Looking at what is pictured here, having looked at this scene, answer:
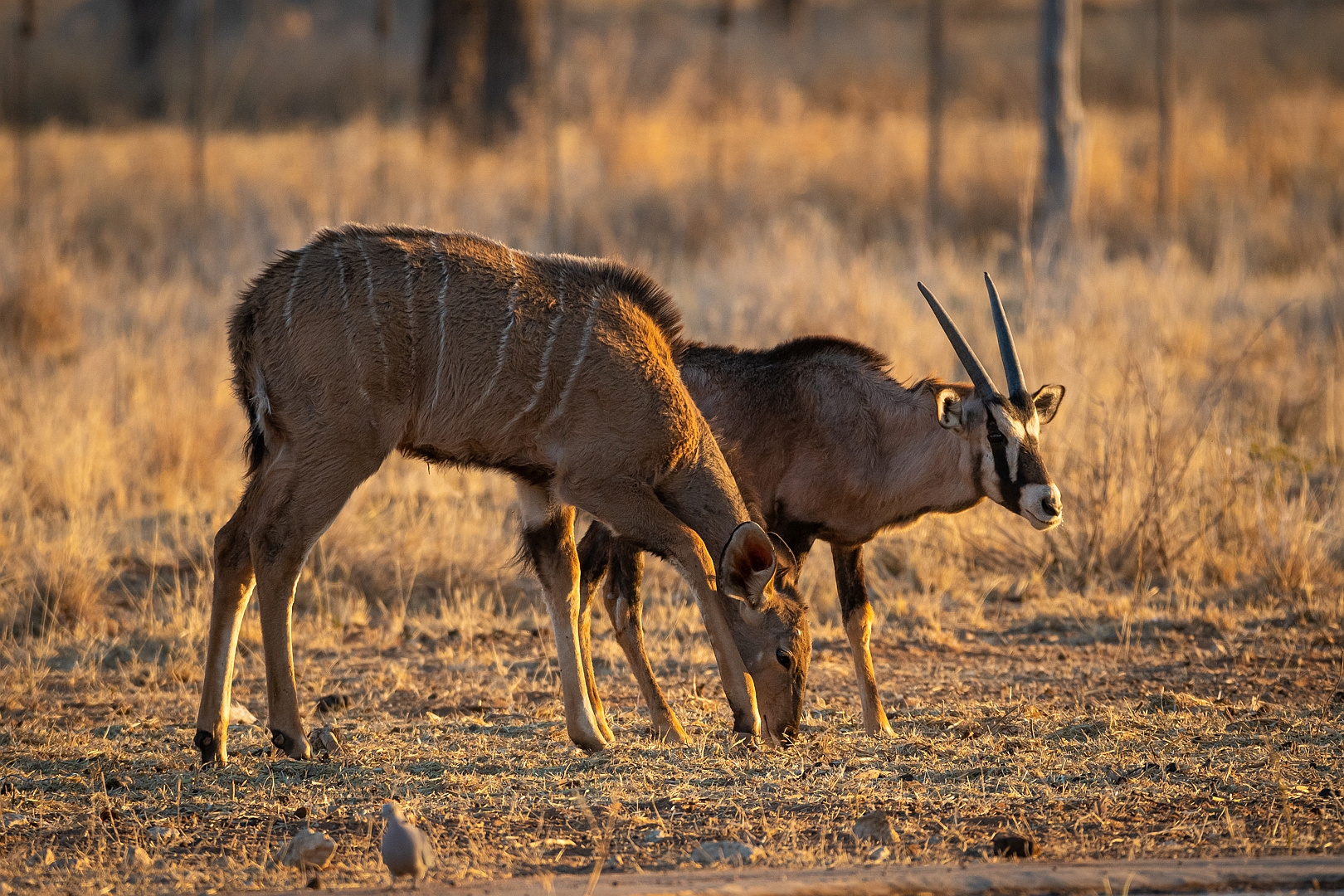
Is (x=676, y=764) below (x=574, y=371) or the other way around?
below

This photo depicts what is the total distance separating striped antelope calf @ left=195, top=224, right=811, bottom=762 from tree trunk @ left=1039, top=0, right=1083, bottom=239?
11.3m

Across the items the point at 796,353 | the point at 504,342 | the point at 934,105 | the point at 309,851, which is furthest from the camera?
the point at 934,105

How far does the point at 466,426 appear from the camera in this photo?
593 centimetres

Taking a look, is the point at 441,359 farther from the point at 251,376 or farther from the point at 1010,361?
the point at 1010,361

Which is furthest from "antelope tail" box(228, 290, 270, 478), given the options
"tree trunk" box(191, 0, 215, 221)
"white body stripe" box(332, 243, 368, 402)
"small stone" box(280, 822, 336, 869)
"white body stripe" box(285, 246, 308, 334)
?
"tree trunk" box(191, 0, 215, 221)

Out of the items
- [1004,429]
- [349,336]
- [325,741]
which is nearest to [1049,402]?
[1004,429]

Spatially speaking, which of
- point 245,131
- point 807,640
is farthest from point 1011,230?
point 807,640

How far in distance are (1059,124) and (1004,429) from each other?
36.6 ft

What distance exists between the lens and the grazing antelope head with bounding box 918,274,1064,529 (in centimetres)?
638

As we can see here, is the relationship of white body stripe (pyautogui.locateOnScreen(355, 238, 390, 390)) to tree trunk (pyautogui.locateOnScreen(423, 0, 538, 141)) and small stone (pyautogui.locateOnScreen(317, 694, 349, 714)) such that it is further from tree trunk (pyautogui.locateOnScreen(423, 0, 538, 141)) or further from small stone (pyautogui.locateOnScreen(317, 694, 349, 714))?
tree trunk (pyautogui.locateOnScreen(423, 0, 538, 141))

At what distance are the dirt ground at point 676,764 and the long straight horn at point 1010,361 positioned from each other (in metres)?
1.31

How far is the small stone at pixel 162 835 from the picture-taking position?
4918 millimetres

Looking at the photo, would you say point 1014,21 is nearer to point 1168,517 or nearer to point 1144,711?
point 1168,517

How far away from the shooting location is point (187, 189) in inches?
770
